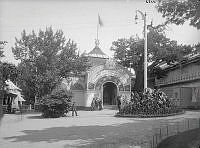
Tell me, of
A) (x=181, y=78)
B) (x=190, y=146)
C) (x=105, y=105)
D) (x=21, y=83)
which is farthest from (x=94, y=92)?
(x=190, y=146)

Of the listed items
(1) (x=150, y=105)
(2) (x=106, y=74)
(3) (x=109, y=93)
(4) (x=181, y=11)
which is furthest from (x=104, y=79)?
(4) (x=181, y=11)

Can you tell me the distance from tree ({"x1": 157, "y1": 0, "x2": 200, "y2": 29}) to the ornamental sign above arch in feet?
79.5

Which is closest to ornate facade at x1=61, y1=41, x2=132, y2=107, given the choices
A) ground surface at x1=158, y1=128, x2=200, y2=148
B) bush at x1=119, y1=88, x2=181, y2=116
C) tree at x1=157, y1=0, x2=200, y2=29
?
bush at x1=119, y1=88, x2=181, y2=116

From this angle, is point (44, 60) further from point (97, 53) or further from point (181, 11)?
point (181, 11)

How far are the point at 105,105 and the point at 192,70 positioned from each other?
484 inches

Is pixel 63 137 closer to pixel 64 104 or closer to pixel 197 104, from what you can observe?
pixel 64 104

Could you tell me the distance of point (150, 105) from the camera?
811 inches

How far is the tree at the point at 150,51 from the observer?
40500 millimetres

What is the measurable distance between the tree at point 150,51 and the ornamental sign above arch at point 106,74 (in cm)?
562

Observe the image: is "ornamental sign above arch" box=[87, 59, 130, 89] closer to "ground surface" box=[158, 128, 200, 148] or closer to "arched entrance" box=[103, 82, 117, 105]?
"arched entrance" box=[103, 82, 117, 105]

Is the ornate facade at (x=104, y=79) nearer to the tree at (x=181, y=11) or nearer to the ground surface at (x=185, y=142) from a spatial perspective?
the tree at (x=181, y=11)

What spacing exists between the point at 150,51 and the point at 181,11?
28.9m

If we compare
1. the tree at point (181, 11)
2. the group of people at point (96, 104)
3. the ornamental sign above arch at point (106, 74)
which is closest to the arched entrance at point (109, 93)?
the ornamental sign above arch at point (106, 74)

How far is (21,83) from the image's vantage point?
1267 inches
